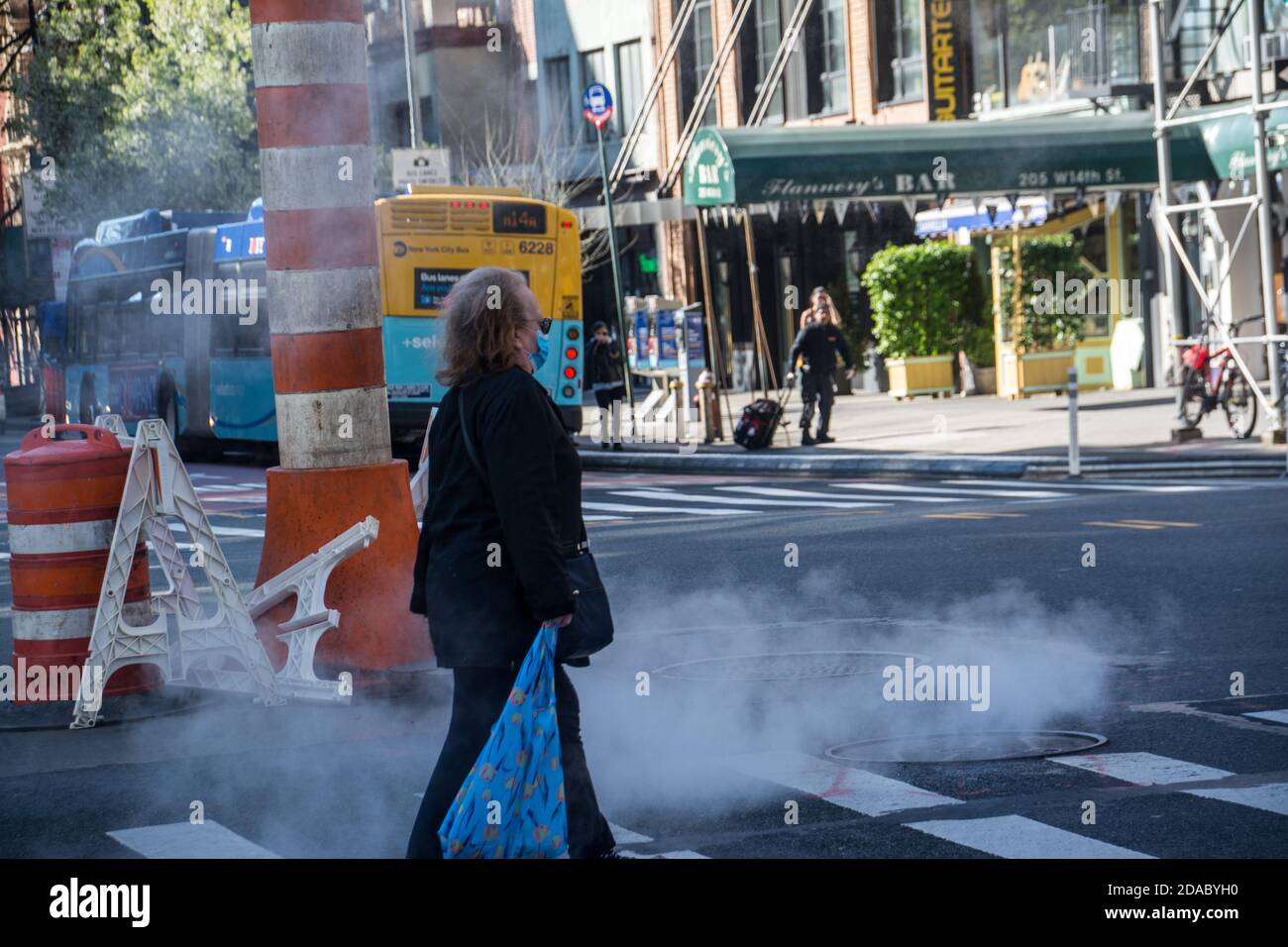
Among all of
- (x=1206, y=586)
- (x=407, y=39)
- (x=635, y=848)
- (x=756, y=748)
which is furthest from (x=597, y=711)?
(x=407, y=39)

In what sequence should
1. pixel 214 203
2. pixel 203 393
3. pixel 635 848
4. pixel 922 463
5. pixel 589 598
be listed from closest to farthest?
Answer: pixel 589 598 → pixel 635 848 → pixel 922 463 → pixel 203 393 → pixel 214 203

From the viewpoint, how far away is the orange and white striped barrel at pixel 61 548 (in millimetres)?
8891

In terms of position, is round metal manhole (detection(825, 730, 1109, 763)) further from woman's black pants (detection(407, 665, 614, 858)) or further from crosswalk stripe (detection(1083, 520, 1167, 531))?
crosswalk stripe (detection(1083, 520, 1167, 531))

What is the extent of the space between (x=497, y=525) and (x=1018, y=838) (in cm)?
188

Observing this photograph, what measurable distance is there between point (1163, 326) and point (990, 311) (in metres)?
2.76

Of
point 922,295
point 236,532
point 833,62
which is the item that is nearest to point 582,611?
point 236,532

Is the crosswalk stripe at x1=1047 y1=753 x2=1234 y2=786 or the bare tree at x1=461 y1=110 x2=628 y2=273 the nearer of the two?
the crosswalk stripe at x1=1047 y1=753 x2=1234 y2=786

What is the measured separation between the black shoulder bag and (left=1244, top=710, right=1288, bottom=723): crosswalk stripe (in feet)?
10.8

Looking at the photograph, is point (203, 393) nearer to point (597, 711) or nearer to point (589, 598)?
point (597, 711)

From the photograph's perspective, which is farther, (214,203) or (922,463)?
(214,203)

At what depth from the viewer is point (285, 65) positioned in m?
9.35

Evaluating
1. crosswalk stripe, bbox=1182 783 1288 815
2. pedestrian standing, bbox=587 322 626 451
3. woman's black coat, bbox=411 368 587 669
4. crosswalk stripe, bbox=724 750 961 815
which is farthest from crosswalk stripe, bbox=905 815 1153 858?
pedestrian standing, bbox=587 322 626 451

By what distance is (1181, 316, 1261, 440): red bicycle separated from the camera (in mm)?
21828

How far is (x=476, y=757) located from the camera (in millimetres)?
5727
